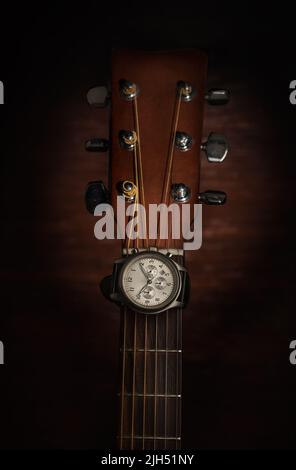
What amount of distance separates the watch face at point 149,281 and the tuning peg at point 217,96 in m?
0.30

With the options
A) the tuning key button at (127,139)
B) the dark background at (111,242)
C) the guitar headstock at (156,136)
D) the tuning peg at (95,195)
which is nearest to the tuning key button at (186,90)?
the guitar headstock at (156,136)

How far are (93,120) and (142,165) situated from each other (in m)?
0.42

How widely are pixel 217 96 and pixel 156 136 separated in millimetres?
135

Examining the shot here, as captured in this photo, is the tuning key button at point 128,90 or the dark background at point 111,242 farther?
the dark background at point 111,242

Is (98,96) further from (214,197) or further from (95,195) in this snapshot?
(214,197)

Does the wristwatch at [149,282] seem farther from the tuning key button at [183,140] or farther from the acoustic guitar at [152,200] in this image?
the tuning key button at [183,140]

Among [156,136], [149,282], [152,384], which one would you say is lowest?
[152,384]

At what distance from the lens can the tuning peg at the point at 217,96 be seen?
1.29 meters

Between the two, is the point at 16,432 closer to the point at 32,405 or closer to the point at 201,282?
the point at 32,405

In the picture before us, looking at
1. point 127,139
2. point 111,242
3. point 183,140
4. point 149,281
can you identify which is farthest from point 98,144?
point 111,242

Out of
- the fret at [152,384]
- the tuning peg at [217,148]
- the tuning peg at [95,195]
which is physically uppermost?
the tuning peg at [217,148]

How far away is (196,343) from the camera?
1662mm

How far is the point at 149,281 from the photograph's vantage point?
1283mm

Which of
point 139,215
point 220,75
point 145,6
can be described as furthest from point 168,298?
point 145,6
